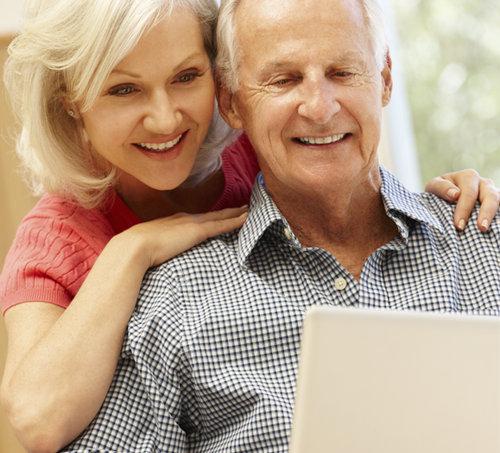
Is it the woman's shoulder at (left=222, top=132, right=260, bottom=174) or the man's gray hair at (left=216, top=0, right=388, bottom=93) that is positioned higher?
the man's gray hair at (left=216, top=0, right=388, bottom=93)

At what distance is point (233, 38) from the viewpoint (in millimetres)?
1348

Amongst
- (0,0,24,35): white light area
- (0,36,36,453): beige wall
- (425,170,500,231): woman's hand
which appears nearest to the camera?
(425,170,500,231): woman's hand

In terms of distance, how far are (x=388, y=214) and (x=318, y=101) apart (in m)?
0.31

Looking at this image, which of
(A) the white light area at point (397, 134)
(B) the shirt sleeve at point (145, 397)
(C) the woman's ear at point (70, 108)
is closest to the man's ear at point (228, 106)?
(C) the woman's ear at point (70, 108)

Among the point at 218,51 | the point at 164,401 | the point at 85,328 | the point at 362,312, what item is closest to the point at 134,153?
the point at 218,51

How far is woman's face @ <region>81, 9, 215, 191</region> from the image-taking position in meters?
1.29

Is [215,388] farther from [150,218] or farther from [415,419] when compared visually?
[415,419]

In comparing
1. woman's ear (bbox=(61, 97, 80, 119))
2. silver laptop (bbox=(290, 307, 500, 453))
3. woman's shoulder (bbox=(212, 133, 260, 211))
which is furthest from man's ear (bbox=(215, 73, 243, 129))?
silver laptop (bbox=(290, 307, 500, 453))

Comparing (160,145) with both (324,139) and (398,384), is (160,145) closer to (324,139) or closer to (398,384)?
(324,139)

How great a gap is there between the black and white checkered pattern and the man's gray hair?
0.97ft

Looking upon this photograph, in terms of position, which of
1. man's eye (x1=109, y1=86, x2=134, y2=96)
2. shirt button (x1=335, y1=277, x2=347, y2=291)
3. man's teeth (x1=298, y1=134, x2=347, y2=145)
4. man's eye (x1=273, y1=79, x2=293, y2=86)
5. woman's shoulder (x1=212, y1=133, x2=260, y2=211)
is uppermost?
man's eye (x1=109, y1=86, x2=134, y2=96)

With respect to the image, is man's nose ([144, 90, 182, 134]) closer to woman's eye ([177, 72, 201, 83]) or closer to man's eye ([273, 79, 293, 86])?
woman's eye ([177, 72, 201, 83])

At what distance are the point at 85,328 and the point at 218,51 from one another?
27.4 inches

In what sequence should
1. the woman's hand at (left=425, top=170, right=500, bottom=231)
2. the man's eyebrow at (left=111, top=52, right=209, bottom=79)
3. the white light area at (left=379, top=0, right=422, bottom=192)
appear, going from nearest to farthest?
the man's eyebrow at (left=111, top=52, right=209, bottom=79), the woman's hand at (left=425, top=170, right=500, bottom=231), the white light area at (left=379, top=0, right=422, bottom=192)
